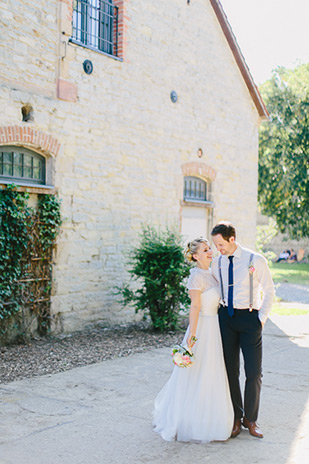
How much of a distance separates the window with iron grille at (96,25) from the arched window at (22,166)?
2232mm

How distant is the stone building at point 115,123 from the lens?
9000 mm

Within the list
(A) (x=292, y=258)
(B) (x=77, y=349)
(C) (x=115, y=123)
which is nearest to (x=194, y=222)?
(C) (x=115, y=123)

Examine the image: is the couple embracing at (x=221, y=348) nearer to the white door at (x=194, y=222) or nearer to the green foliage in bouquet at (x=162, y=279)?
the green foliage in bouquet at (x=162, y=279)

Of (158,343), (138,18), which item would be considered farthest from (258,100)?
(158,343)

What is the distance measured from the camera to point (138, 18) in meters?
11.1

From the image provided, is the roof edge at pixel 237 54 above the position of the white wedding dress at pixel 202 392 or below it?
above

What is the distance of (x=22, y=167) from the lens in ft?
29.3

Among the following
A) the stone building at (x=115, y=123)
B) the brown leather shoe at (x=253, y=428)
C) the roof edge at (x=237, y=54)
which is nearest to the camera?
the brown leather shoe at (x=253, y=428)

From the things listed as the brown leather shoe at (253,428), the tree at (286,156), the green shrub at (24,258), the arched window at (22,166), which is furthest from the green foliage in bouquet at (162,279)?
the tree at (286,156)

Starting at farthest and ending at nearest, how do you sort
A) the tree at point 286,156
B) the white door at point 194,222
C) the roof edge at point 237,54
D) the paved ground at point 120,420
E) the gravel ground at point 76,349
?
Answer: the tree at point 286,156 < the roof edge at point 237,54 < the white door at point 194,222 < the gravel ground at point 76,349 < the paved ground at point 120,420

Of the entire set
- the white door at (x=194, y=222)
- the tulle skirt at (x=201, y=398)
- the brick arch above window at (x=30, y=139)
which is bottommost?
the tulle skirt at (x=201, y=398)

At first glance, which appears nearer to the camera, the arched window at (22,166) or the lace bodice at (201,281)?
the lace bodice at (201,281)

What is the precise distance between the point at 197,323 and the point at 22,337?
4550mm

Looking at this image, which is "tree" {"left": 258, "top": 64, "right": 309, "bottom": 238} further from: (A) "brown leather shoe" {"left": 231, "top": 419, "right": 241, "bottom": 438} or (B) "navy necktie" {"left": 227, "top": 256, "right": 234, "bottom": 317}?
(A) "brown leather shoe" {"left": 231, "top": 419, "right": 241, "bottom": 438}
